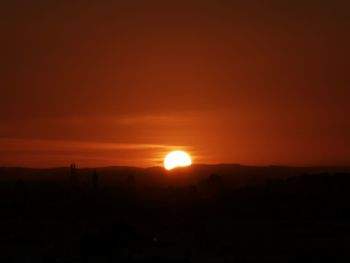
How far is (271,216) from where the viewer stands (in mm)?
41469

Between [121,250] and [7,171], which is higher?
[7,171]

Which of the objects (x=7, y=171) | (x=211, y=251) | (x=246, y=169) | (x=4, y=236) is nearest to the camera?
(x=211, y=251)

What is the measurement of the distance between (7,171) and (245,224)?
4023 inches

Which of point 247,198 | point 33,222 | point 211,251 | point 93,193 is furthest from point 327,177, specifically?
point 211,251

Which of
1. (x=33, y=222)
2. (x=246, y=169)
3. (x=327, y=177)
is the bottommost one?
(x=33, y=222)

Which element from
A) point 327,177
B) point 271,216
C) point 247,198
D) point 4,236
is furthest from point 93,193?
point 327,177

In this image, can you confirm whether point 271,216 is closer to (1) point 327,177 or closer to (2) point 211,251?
(2) point 211,251

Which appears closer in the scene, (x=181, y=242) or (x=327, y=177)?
(x=181, y=242)

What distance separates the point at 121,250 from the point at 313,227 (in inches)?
447

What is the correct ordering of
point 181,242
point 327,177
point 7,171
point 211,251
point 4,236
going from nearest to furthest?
point 211,251 → point 181,242 → point 4,236 → point 327,177 → point 7,171

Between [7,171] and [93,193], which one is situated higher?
[7,171]

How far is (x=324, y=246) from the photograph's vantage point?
28797 mm

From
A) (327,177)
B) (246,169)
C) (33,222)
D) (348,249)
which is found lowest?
(348,249)

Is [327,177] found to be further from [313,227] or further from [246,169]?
[246,169]
